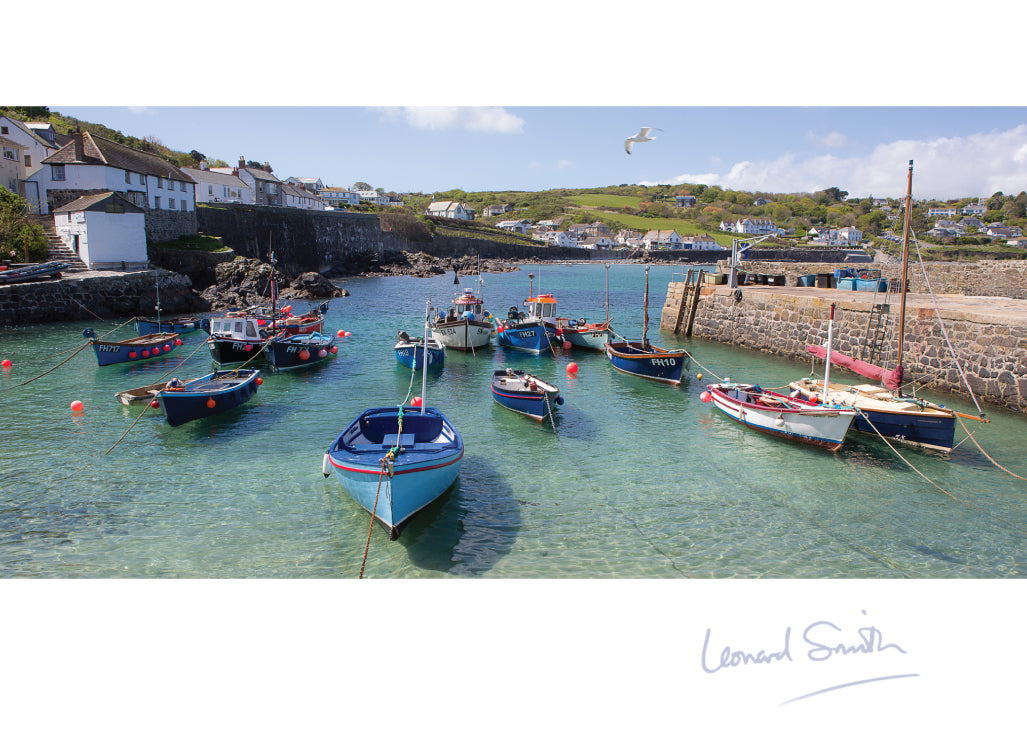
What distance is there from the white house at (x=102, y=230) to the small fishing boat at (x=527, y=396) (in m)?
35.9

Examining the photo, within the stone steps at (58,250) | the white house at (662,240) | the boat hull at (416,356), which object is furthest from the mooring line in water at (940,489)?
the white house at (662,240)

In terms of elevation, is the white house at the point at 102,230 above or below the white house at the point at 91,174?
below

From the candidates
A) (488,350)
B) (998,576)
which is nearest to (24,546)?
(998,576)

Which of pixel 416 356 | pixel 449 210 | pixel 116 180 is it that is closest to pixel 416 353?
pixel 416 356

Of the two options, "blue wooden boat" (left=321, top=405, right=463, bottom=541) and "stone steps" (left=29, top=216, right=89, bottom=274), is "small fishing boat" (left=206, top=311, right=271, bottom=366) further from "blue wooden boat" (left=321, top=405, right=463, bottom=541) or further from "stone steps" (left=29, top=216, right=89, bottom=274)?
"stone steps" (left=29, top=216, right=89, bottom=274)

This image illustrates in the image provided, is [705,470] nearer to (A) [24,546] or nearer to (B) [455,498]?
(B) [455,498]

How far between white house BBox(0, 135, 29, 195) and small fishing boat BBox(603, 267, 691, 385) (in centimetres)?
4936

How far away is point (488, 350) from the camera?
29422 mm

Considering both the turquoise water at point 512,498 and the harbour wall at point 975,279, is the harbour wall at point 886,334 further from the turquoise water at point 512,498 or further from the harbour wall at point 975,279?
the harbour wall at point 975,279

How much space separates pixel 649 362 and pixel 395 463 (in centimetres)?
1462

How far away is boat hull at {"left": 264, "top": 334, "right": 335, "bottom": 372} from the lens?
2380 cm

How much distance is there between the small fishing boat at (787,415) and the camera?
48.5ft

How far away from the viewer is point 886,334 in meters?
23.2
